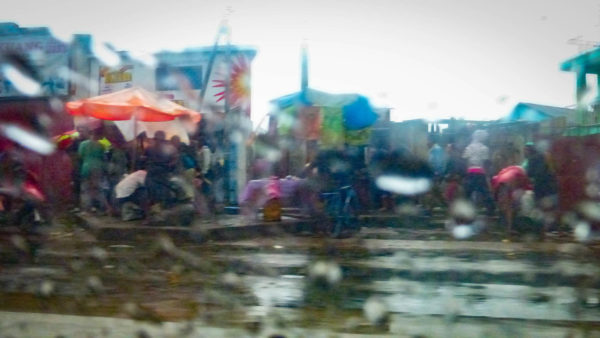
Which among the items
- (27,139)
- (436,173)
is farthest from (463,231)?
(27,139)

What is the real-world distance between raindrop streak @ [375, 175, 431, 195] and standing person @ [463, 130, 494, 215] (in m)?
1.59

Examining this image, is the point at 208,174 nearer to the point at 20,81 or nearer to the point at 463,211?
the point at 463,211

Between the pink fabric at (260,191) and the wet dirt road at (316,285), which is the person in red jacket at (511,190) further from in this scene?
the pink fabric at (260,191)

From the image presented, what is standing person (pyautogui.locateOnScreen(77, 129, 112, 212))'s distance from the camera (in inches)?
626

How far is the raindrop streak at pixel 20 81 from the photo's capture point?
24.1 meters

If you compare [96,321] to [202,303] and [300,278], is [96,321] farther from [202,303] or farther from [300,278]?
[300,278]

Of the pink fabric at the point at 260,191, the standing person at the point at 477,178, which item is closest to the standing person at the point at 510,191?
the standing person at the point at 477,178

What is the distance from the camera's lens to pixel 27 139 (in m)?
18.1

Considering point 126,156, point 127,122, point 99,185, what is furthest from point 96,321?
point 127,122

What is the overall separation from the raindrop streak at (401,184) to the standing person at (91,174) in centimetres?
548

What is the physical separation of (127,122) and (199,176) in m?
3.12

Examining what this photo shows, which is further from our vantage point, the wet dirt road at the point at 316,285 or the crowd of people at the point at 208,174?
the crowd of people at the point at 208,174

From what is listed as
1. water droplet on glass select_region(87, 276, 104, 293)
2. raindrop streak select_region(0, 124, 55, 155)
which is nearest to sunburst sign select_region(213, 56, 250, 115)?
raindrop streak select_region(0, 124, 55, 155)

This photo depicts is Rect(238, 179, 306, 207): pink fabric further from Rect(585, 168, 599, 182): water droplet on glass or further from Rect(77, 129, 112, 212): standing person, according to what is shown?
Rect(585, 168, 599, 182): water droplet on glass
